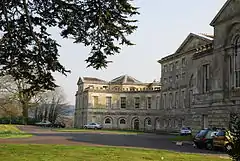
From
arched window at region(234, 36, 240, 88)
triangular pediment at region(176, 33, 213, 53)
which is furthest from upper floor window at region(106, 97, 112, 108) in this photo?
arched window at region(234, 36, 240, 88)

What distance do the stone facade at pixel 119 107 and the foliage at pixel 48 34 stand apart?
3264 inches

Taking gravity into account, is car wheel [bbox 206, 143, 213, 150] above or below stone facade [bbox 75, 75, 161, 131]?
below

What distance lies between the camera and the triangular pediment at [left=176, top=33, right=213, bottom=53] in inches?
2758

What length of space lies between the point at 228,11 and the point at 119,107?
65181 mm

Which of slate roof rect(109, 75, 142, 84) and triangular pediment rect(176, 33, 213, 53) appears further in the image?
slate roof rect(109, 75, 142, 84)

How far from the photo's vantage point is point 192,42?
75438 millimetres

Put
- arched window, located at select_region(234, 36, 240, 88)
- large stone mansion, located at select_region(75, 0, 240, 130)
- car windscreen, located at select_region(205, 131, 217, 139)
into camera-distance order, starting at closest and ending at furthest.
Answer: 1. car windscreen, located at select_region(205, 131, 217, 139)
2. arched window, located at select_region(234, 36, 240, 88)
3. large stone mansion, located at select_region(75, 0, 240, 130)

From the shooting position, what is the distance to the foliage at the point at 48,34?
11039 mm

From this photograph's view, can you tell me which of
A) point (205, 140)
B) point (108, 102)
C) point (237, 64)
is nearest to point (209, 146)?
point (205, 140)

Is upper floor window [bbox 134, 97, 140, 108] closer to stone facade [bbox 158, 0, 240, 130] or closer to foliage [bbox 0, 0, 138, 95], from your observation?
stone facade [bbox 158, 0, 240, 130]

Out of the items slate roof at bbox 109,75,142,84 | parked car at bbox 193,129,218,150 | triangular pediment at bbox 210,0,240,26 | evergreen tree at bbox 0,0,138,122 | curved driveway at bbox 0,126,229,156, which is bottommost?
curved driveway at bbox 0,126,229,156

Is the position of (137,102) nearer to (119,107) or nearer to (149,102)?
(149,102)

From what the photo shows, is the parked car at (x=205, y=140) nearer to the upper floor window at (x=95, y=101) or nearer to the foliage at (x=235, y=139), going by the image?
the foliage at (x=235, y=139)

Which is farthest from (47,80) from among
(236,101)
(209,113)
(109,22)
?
(209,113)
